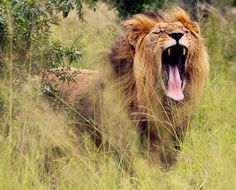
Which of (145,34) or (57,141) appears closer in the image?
(57,141)

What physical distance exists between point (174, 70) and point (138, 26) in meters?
0.41

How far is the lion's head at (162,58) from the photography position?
568 centimetres

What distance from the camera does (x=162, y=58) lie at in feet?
18.9

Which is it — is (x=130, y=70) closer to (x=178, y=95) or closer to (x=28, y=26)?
(x=178, y=95)

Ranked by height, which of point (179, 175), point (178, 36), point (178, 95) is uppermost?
point (178, 36)

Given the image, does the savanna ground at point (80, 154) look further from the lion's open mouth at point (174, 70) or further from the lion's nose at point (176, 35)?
the lion's nose at point (176, 35)

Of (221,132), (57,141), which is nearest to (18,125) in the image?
(57,141)

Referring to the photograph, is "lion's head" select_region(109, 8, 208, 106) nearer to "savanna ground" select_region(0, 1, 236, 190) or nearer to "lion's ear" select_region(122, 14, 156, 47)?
"lion's ear" select_region(122, 14, 156, 47)

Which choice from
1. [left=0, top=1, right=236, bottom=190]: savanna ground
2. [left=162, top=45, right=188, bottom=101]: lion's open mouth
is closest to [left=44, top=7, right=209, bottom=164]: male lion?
[left=162, top=45, right=188, bottom=101]: lion's open mouth

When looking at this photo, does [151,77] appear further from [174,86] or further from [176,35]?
[176,35]

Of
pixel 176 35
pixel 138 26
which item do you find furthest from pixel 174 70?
pixel 138 26

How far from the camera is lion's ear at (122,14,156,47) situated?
581 centimetres

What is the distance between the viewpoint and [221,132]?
5984 millimetres

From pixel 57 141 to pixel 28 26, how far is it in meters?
1.10
